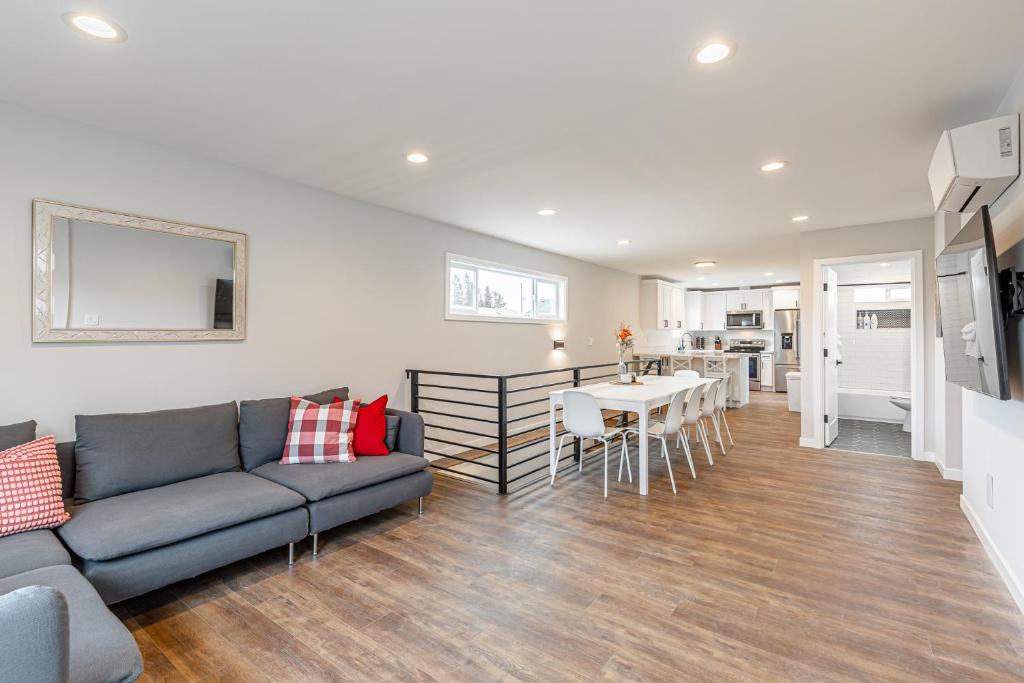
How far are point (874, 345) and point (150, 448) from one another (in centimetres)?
860

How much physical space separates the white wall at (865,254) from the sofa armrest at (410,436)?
425cm

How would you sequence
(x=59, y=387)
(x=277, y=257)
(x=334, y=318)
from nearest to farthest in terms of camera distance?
(x=59, y=387) < (x=277, y=257) < (x=334, y=318)

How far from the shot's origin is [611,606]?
2.31 metres

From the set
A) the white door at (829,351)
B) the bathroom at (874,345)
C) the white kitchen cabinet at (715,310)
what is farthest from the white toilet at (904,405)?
the white kitchen cabinet at (715,310)

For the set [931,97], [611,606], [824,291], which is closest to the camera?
[611,606]

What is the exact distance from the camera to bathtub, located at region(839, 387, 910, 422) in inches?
281

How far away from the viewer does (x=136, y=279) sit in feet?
9.80

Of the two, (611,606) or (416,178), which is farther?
(416,178)

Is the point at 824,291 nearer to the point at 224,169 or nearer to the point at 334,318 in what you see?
the point at 334,318

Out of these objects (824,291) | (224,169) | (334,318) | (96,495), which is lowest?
(96,495)

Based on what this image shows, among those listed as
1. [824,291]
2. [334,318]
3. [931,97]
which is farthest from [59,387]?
[824,291]

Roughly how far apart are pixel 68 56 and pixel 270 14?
3.42 ft

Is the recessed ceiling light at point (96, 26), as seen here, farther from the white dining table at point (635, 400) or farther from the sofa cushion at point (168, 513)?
the white dining table at point (635, 400)

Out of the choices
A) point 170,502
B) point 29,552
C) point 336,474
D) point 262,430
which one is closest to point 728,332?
point 336,474
